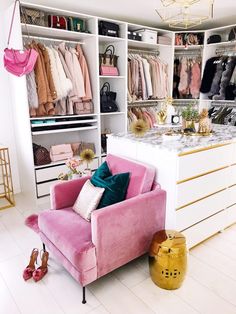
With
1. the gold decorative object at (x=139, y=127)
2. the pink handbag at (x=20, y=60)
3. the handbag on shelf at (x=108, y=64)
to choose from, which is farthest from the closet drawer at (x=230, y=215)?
the pink handbag at (x=20, y=60)

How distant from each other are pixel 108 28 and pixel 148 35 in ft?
2.46

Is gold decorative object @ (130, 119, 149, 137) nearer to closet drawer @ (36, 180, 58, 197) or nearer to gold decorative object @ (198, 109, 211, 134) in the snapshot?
gold decorative object @ (198, 109, 211, 134)

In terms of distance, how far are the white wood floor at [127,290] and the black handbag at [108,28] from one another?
8.96 feet

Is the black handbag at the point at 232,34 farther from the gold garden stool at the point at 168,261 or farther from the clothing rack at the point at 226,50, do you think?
the gold garden stool at the point at 168,261

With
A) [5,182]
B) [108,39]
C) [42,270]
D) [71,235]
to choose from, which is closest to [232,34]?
[108,39]

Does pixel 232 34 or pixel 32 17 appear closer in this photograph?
pixel 32 17

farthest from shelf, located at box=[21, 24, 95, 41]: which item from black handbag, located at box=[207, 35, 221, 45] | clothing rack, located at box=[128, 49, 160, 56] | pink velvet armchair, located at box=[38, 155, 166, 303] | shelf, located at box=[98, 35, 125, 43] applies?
black handbag, located at box=[207, 35, 221, 45]

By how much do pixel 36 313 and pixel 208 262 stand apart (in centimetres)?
135

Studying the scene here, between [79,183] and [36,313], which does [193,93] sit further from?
[36,313]

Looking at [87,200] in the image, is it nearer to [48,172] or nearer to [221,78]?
[48,172]

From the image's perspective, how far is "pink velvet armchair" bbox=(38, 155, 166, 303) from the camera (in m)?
1.66

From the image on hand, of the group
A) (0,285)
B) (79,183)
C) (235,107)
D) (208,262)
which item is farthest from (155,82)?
(0,285)

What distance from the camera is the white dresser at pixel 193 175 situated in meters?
1.98

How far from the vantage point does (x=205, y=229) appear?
7.58 ft
